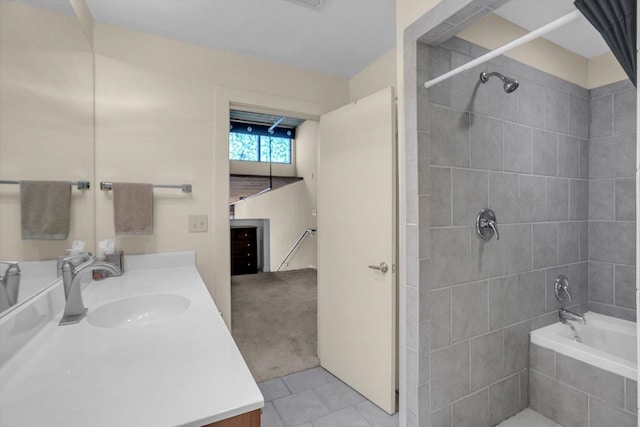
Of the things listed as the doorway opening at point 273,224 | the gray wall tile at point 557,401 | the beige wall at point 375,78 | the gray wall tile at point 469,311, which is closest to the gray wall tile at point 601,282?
the gray wall tile at point 557,401

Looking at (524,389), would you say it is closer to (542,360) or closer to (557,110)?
(542,360)

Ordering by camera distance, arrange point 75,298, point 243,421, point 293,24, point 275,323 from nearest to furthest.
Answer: point 243,421 → point 75,298 → point 293,24 → point 275,323

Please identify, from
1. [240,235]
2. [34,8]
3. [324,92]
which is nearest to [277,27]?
[324,92]

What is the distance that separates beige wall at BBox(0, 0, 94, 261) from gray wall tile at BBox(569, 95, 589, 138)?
2.91m

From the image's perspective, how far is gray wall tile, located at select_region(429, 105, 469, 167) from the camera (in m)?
1.47

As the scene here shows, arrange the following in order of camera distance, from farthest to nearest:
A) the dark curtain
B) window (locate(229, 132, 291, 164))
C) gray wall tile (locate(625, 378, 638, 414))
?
window (locate(229, 132, 291, 164)), gray wall tile (locate(625, 378, 638, 414)), the dark curtain

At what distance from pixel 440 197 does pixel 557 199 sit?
1112mm

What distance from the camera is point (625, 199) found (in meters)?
2.03

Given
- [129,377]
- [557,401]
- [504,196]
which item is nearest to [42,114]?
[129,377]

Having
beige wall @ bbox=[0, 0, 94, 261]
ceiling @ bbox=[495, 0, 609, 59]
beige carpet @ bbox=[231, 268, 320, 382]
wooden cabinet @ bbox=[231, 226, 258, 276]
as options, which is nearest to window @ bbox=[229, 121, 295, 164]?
wooden cabinet @ bbox=[231, 226, 258, 276]

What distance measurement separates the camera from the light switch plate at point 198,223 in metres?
2.02

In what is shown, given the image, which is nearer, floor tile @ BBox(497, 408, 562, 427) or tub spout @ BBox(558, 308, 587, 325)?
floor tile @ BBox(497, 408, 562, 427)

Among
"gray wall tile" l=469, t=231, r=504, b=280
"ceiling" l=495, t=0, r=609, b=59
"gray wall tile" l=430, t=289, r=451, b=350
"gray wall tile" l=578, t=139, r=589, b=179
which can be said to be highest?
"ceiling" l=495, t=0, r=609, b=59

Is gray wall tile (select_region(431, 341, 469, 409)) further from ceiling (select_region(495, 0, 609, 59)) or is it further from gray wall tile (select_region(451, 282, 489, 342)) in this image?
ceiling (select_region(495, 0, 609, 59))
